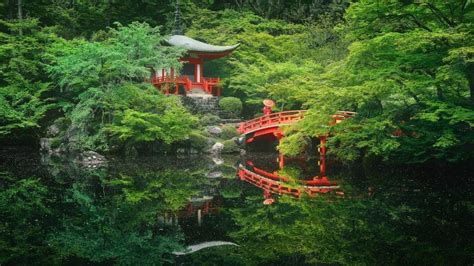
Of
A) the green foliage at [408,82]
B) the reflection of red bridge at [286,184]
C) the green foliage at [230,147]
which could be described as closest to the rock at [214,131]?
the green foliage at [230,147]

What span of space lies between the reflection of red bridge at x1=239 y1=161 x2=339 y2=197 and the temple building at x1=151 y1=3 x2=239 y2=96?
11924mm

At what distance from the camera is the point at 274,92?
74.6 ft

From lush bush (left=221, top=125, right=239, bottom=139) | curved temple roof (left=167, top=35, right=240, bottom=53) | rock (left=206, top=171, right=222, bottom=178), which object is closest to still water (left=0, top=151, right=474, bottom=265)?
rock (left=206, top=171, right=222, bottom=178)

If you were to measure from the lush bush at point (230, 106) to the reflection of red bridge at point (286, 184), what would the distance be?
1024 cm

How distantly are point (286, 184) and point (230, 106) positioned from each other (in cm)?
1334

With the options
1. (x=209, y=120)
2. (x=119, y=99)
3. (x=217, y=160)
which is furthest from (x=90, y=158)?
(x=209, y=120)

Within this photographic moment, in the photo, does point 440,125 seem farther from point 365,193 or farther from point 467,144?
point 365,193

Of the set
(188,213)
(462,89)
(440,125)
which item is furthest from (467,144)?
(188,213)

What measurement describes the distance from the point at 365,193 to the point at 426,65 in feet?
15.7

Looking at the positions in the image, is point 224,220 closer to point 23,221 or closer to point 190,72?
point 23,221

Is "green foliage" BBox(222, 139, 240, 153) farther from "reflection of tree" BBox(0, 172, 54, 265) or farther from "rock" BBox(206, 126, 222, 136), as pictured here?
"reflection of tree" BBox(0, 172, 54, 265)

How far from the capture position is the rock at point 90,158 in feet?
63.2

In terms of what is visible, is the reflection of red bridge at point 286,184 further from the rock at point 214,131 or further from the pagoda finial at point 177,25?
the pagoda finial at point 177,25

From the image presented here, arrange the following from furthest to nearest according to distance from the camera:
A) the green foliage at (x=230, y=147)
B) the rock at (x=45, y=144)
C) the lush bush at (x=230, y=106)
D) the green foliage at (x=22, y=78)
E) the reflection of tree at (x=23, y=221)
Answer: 1. the lush bush at (x=230, y=106)
2. the green foliage at (x=230, y=147)
3. the rock at (x=45, y=144)
4. the green foliage at (x=22, y=78)
5. the reflection of tree at (x=23, y=221)
